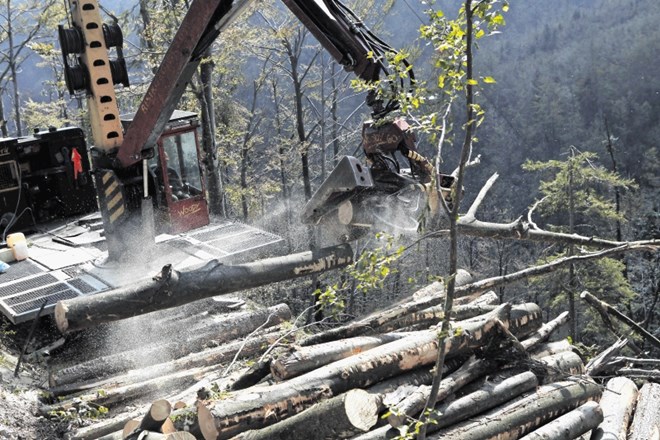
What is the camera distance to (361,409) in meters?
5.29

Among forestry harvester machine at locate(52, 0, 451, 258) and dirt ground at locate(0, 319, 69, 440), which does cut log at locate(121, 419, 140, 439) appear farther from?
forestry harvester machine at locate(52, 0, 451, 258)

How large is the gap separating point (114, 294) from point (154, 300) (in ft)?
1.51

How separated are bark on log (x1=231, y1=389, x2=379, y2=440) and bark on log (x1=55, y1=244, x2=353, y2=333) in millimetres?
3277

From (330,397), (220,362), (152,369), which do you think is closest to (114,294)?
(152,369)

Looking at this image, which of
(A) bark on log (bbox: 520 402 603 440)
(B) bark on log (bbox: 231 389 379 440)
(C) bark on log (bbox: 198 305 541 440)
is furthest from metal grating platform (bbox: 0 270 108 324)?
(A) bark on log (bbox: 520 402 603 440)

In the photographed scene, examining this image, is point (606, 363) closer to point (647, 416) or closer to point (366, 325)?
point (647, 416)

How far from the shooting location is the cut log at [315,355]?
6.02 meters

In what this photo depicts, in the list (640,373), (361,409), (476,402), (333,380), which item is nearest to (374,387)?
(333,380)

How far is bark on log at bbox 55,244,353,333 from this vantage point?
778 cm

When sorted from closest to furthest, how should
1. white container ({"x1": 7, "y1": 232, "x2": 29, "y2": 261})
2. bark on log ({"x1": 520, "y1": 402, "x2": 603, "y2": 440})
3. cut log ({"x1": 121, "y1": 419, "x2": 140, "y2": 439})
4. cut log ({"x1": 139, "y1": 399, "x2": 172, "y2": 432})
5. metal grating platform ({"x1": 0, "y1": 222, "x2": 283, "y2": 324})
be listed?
cut log ({"x1": 139, "y1": 399, "x2": 172, "y2": 432})
cut log ({"x1": 121, "y1": 419, "x2": 140, "y2": 439})
bark on log ({"x1": 520, "y1": 402, "x2": 603, "y2": 440})
metal grating platform ({"x1": 0, "y1": 222, "x2": 283, "y2": 324})
white container ({"x1": 7, "y1": 232, "x2": 29, "y2": 261})

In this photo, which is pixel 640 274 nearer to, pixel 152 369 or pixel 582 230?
pixel 582 230

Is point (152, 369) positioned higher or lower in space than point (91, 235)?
lower

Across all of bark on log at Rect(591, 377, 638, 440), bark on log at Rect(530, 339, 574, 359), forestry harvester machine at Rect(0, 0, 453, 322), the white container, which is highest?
forestry harvester machine at Rect(0, 0, 453, 322)

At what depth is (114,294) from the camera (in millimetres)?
7934
